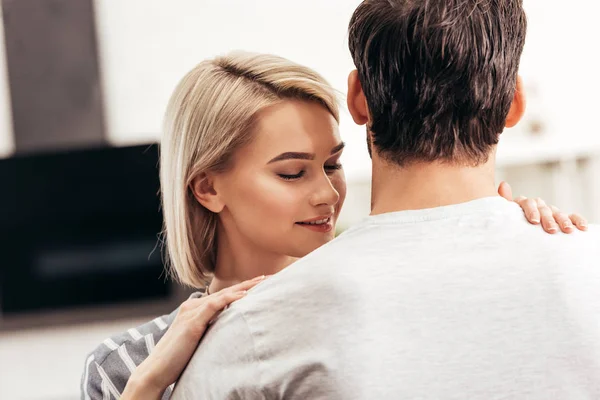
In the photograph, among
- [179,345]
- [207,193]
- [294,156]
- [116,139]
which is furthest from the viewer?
[116,139]

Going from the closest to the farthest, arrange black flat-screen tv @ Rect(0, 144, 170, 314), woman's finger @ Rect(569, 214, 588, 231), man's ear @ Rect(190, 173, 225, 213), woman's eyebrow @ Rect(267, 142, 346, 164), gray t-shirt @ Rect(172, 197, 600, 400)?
gray t-shirt @ Rect(172, 197, 600, 400) < woman's finger @ Rect(569, 214, 588, 231) < woman's eyebrow @ Rect(267, 142, 346, 164) < man's ear @ Rect(190, 173, 225, 213) < black flat-screen tv @ Rect(0, 144, 170, 314)

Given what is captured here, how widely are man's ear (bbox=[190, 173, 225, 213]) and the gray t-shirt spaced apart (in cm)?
62

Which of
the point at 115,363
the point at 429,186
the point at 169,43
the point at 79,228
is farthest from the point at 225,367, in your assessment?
the point at 169,43

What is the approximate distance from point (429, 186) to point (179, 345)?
1.28 feet

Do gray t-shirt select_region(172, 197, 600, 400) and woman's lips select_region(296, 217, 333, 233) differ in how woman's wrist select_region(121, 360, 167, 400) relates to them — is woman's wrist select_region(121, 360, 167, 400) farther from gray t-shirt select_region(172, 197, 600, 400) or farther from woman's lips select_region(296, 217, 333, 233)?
woman's lips select_region(296, 217, 333, 233)

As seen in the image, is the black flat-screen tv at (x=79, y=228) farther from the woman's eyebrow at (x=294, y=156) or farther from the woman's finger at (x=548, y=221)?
the woman's finger at (x=548, y=221)

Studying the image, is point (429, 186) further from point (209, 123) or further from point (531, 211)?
point (209, 123)

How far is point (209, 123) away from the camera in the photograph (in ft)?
4.68

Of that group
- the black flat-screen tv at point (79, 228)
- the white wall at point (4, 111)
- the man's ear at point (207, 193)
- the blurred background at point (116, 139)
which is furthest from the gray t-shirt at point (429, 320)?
the white wall at point (4, 111)

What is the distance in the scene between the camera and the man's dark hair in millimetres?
884

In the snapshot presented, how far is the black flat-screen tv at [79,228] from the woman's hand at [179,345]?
2737 millimetres

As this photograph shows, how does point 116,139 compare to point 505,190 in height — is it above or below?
below

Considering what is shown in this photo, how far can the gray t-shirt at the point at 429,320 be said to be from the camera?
815 mm

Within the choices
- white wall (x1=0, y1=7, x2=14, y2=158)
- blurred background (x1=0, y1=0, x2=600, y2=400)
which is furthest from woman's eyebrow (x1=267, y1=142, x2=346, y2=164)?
white wall (x1=0, y1=7, x2=14, y2=158)
